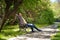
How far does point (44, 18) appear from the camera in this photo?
3444 centimetres

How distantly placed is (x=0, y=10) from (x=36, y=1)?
946cm

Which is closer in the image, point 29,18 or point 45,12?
point 29,18

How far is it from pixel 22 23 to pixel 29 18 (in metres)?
15.0

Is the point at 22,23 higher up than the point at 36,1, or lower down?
lower down

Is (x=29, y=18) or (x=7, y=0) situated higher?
(x=7, y=0)

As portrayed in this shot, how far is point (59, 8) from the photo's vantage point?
65.2 m

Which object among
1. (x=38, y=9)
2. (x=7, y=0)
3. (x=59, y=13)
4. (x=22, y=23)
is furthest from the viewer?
(x=59, y=13)

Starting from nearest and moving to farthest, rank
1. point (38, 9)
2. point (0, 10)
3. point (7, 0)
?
point (7, 0), point (0, 10), point (38, 9)

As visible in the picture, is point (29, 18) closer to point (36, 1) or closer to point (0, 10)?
point (0, 10)

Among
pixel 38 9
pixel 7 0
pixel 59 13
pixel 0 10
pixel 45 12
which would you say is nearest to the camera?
pixel 7 0

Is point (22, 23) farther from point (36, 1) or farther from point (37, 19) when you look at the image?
point (37, 19)

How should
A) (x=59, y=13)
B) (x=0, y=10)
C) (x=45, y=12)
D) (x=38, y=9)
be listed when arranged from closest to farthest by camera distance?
(x=0, y=10) → (x=38, y=9) → (x=45, y=12) → (x=59, y=13)

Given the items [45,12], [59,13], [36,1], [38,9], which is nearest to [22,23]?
[36,1]

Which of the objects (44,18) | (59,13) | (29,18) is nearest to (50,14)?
(44,18)
